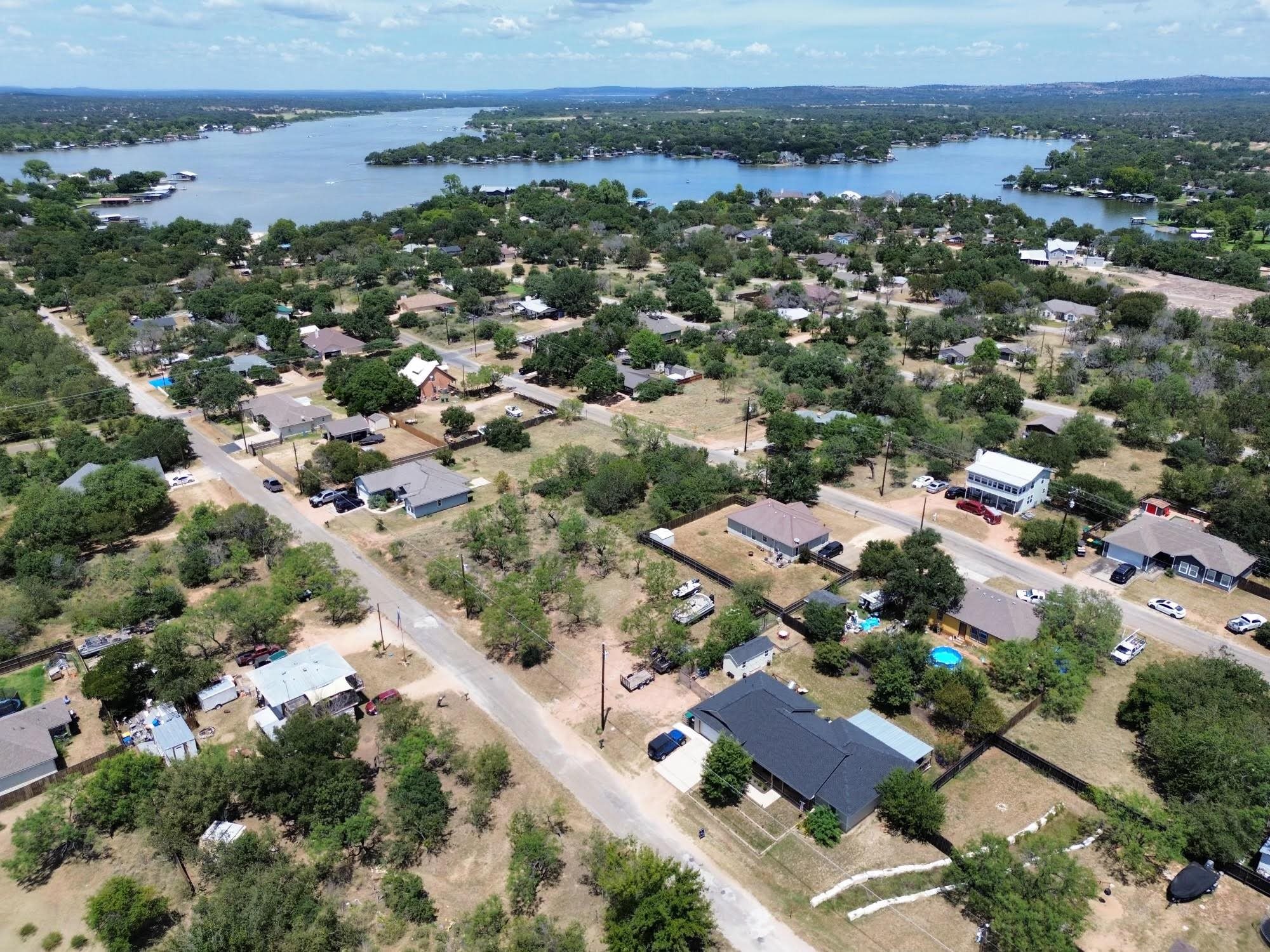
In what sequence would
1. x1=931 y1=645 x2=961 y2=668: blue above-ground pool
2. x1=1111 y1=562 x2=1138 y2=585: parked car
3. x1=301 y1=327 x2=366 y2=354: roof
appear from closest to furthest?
x1=931 y1=645 x2=961 y2=668: blue above-ground pool < x1=1111 y1=562 x2=1138 y2=585: parked car < x1=301 y1=327 x2=366 y2=354: roof

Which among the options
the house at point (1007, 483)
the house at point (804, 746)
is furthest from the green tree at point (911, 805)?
the house at point (1007, 483)

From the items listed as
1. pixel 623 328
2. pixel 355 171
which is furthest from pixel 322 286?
pixel 355 171

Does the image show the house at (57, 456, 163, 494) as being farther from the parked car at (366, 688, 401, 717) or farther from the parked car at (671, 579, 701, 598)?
the parked car at (671, 579, 701, 598)

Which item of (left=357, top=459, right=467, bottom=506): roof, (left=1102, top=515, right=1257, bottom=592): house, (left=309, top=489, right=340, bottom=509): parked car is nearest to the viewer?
(left=1102, top=515, right=1257, bottom=592): house

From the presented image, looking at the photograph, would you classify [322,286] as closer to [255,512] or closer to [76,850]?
[255,512]

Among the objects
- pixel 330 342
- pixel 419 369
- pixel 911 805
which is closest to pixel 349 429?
pixel 419 369

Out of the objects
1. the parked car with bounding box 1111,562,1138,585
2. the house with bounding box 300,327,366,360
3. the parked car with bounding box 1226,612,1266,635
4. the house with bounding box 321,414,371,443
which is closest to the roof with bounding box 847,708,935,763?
the parked car with bounding box 1111,562,1138,585

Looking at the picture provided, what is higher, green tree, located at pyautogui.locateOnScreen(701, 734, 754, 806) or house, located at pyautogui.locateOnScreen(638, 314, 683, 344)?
house, located at pyautogui.locateOnScreen(638, 314, 683, 344)
